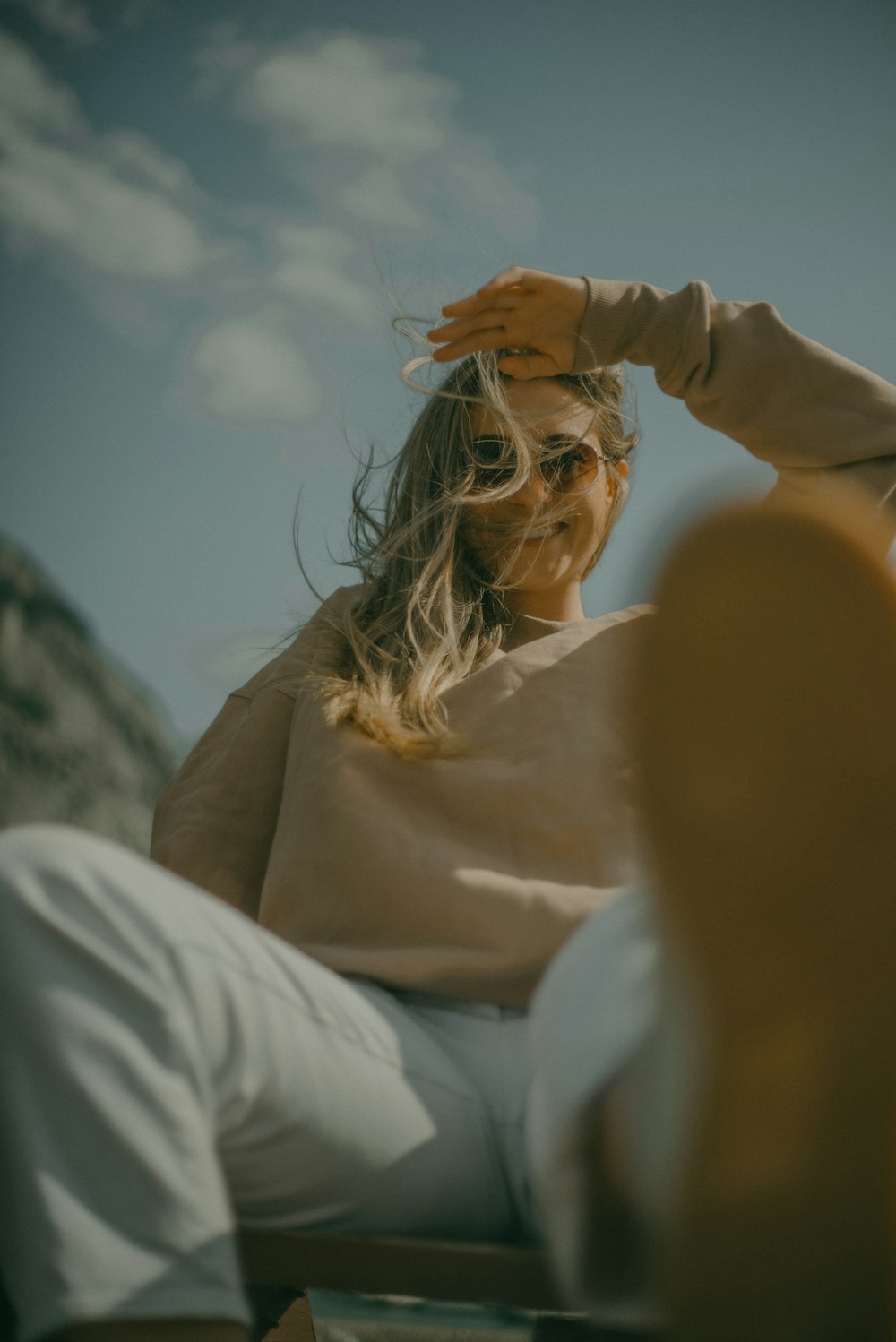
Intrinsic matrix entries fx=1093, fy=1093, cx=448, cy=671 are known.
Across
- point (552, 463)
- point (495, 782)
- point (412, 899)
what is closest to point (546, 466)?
point (552, 463)

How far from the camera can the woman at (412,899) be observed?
48 cm

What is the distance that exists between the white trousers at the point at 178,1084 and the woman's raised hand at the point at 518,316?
795mm

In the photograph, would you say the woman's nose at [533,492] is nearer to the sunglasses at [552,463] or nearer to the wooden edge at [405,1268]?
the sunglasses at [552,463]

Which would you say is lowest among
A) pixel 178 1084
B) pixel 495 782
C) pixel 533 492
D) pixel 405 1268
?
pixel 405 1268

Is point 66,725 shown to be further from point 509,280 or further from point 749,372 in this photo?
point 749,372

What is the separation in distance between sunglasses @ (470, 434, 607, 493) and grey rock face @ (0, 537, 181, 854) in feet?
10.7

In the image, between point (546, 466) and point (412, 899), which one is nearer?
point (412, 899)

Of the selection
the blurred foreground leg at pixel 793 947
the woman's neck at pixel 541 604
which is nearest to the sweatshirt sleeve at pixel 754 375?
the woman's neck at pixel 541 604

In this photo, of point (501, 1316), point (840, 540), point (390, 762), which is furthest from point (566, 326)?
point (501, 1316)

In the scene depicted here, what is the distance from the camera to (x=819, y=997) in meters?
0.41

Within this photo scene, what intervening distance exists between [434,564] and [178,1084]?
0.79m

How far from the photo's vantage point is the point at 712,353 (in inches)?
47.4

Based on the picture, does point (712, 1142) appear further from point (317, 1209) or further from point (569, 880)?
point (569, 880)

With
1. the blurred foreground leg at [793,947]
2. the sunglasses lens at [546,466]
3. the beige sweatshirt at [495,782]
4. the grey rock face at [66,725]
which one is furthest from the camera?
the grey rock face at [66,725]
